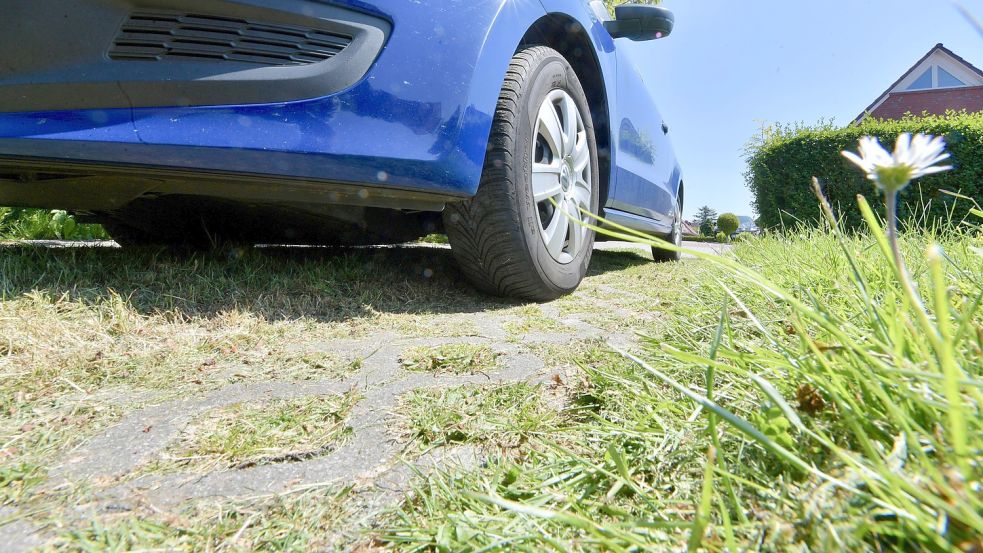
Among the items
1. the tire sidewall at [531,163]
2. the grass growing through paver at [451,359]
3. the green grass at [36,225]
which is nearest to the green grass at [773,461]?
the grass growing through paver at [451,359]

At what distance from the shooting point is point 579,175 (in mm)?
2436

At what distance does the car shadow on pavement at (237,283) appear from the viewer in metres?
1.58

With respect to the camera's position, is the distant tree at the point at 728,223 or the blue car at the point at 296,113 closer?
the blue car at the point at 296,113

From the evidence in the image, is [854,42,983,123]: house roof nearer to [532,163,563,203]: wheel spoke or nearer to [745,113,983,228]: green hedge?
[745,113,983,228]: green hedge

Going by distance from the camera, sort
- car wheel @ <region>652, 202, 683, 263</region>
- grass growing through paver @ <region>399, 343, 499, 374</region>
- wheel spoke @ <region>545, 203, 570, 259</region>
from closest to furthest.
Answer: grass growing through paver @ <region>399, 343, 499, 374</region> → wheel spoke @ <region>545, 203, 570, 259</region> → car wheel @ <region>652, 202, 683, 263</region>

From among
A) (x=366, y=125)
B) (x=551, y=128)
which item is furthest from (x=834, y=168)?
(x=366, y=125)

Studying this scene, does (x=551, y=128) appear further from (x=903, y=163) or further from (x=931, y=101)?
(x=931, y=101)

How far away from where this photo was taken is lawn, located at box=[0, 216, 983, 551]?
457 mm

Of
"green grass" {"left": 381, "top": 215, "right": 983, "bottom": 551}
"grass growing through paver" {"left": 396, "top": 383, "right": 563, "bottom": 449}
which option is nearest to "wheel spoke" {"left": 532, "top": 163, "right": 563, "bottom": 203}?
"grass growing through paver" {"left": 396, "top": 383, "right": 563, "bottom": 449}

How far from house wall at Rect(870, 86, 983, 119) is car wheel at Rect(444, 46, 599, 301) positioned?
24567mm

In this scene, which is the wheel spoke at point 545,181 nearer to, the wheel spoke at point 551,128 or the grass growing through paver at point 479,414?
the wheel spoke at point 551,128

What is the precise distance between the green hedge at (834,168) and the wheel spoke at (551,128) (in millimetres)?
6215

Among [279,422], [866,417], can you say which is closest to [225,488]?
[279,422]

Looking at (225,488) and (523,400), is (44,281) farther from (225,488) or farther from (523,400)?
(523,400)
